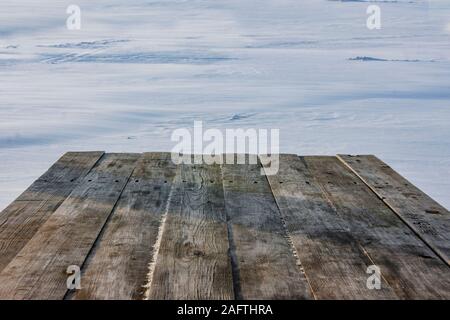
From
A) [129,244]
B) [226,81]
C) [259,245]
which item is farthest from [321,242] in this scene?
[226,81]

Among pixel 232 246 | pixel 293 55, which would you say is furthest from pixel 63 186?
pixel 293 55

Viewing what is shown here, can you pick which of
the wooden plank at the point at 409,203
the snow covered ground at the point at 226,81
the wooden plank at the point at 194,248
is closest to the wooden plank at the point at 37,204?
the wooden plank at the point at 194,248

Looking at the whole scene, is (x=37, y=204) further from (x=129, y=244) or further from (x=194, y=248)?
(x=194, y=248)

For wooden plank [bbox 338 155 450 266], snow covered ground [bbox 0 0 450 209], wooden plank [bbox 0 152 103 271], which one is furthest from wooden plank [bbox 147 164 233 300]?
snow covered ground [bbox 0 0 450 209]

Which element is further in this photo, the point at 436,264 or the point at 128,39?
the point at 128,39

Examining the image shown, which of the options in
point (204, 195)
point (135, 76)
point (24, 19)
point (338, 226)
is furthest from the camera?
point (24, 19)

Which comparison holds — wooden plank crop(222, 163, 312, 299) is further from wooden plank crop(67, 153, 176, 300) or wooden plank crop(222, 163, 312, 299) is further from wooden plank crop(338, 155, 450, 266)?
wooden plank crop(338, 155, 450, 266)

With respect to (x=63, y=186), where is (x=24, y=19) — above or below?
above

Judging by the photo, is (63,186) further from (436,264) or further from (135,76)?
(135,76)
